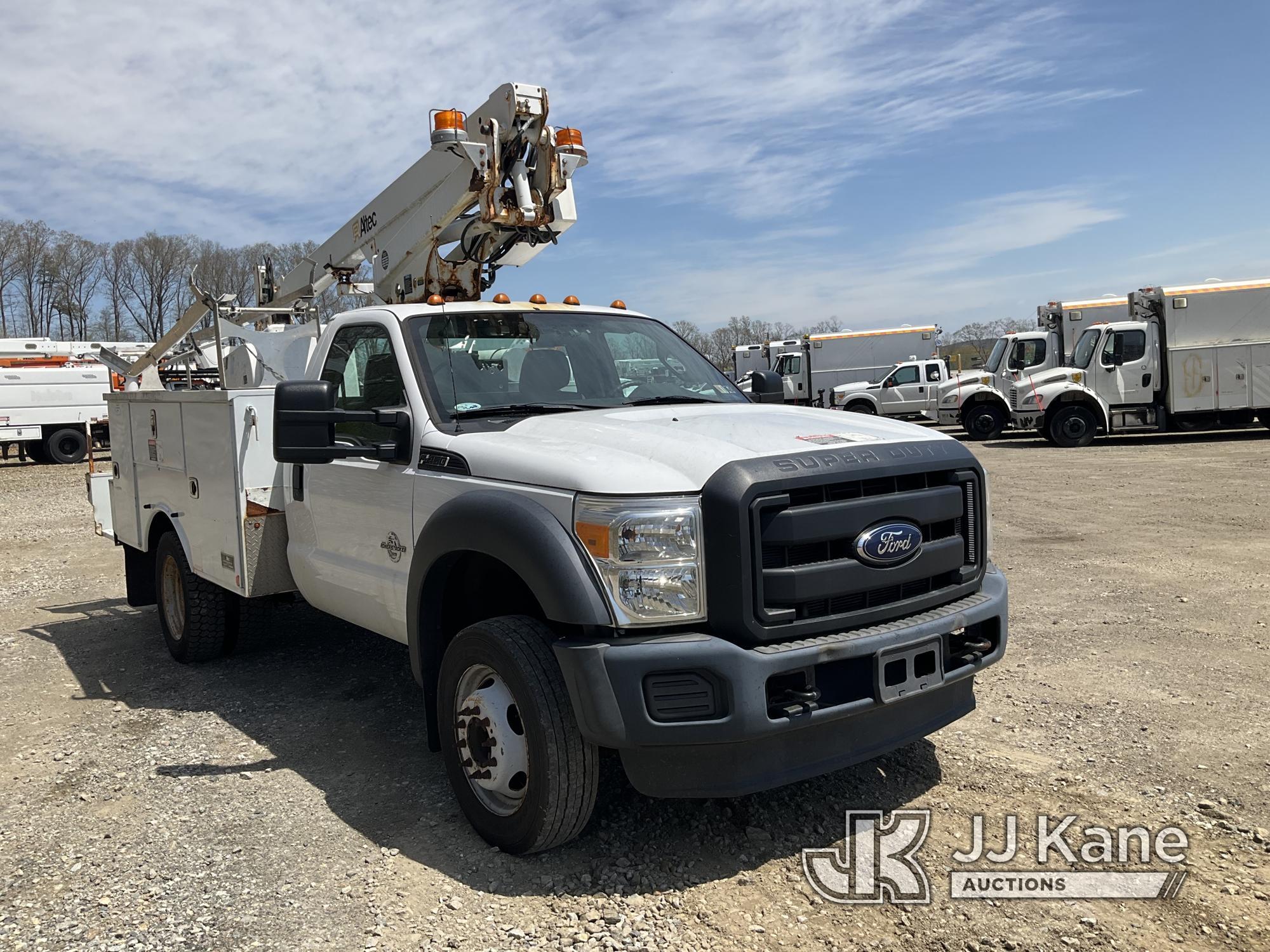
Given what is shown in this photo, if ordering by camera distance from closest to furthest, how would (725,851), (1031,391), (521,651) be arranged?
(521,651) → (725,851) → (1031,391)

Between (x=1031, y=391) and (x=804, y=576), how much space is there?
19651 mm

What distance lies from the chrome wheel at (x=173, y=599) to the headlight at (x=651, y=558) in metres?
3.98

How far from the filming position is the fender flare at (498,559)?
3088 mm

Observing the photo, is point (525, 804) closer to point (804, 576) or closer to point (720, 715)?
point (720, 715)

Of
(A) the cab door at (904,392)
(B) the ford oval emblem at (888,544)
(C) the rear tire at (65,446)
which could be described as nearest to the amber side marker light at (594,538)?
→ (B) the ford oval emblem at (888,544)

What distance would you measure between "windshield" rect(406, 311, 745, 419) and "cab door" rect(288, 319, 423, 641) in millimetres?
182

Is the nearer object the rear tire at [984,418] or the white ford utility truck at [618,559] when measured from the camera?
the white ford utility truck at [618,559]

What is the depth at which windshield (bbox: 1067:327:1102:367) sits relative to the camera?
813 inches

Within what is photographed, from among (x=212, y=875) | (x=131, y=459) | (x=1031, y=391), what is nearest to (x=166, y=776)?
(x=212, y=875)

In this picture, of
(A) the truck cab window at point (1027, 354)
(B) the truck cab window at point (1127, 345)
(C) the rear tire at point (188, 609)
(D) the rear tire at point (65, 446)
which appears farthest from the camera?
(D) the rear tire at point (65, 446)

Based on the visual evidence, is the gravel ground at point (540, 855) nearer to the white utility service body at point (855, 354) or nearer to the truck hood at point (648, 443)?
the truck hood at point (648, 443)

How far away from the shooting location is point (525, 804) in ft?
11.0

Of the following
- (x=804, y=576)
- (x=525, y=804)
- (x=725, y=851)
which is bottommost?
(x=725, y=851)

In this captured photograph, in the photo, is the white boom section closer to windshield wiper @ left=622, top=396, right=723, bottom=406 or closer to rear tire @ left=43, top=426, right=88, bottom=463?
windshield wiper @ left=622, top=396, right=723, bottom=406
